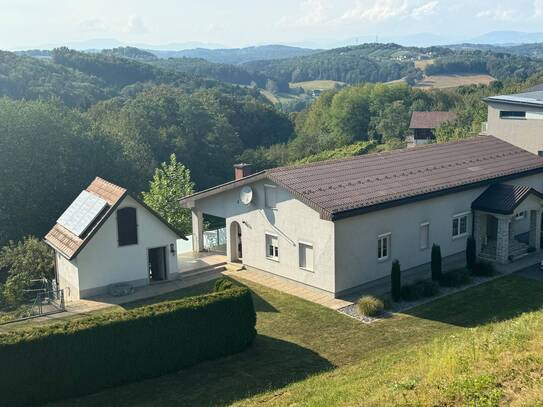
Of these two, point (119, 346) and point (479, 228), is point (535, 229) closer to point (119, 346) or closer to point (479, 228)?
point (479, 228)

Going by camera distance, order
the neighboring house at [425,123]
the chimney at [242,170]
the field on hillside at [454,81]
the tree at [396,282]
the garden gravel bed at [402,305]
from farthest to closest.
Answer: the field on hillside at [454,81], the neighboring house at [425,123], the chimney at [242,170], the tree at [396,282], the garden gravel bed at [402,305]

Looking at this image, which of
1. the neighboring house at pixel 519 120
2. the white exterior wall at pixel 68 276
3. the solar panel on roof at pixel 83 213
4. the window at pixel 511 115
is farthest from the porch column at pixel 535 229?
the white exterior wall at pixel 68 276

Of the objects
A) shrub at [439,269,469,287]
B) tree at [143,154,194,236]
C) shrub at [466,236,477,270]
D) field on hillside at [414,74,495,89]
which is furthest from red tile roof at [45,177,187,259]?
field on hillside at [414,74,495,89]

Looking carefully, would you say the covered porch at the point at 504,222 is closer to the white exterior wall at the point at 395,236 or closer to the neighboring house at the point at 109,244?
the white exterior wall at the point at 395,236

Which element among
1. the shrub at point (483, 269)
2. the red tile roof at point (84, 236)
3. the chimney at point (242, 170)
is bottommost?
the shrub at point (483, 269)

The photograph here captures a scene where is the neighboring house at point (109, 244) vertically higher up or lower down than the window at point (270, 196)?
lower down

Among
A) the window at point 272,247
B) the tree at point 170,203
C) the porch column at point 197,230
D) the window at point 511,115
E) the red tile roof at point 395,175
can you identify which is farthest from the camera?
the window at point 511,115
